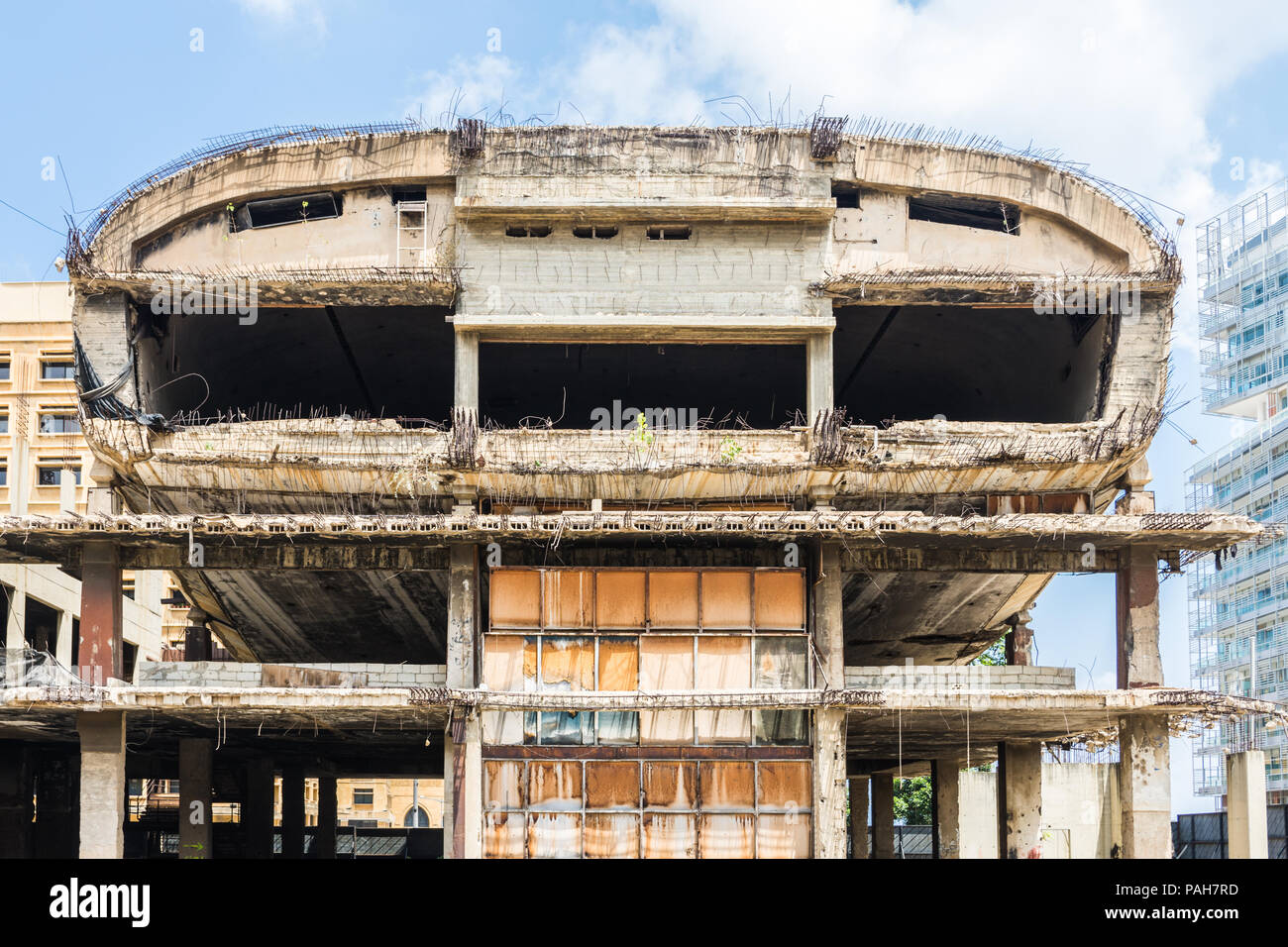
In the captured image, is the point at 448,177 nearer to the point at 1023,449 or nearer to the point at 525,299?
the point at 525,299

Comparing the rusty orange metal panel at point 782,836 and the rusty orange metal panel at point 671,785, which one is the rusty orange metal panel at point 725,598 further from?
the rusty orange metal panel at point 782,836

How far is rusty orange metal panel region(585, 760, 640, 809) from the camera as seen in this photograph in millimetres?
26781

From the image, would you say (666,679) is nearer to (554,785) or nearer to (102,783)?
(554,785)

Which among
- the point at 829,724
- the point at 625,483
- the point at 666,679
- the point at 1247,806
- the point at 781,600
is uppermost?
the point at 625,483

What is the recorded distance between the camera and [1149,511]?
28.1 m

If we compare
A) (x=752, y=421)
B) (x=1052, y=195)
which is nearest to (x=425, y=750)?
(x=752, y=421)

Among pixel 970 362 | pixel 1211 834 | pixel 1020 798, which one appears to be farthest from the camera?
pixel 1211 834

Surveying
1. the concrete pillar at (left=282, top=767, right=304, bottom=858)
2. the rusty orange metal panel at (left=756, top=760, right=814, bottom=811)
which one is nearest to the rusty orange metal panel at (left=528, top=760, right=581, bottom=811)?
the rusty orange metal panel at (left=756, top=760, right=814, bottom=811)

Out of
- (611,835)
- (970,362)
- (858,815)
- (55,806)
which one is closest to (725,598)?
(611,835)

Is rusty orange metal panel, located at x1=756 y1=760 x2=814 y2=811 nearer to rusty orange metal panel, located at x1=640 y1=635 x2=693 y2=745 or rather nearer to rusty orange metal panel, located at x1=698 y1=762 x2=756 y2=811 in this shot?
rusty orange metal panel, located at x1=698 y1=762 x2=756 y2=811

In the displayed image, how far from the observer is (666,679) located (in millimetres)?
27109

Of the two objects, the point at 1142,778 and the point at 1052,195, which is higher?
the point at 1052,195

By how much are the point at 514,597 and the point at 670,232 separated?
7988mm

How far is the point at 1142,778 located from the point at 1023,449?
6.63 m
